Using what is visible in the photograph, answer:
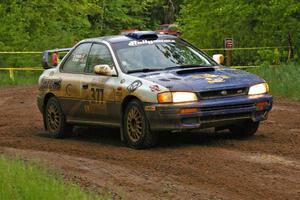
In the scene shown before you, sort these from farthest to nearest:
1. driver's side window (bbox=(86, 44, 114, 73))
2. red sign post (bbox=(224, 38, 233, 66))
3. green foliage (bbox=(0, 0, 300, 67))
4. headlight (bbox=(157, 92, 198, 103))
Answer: red sign post (bbox=(224, 38, 233, 66)) → green foliage (bbox=(0, 0, 300, 67)) → driver's side window (bbox=(86, 44, 114, 73)) → headlight (bbox=(157, 92, 198, 103))

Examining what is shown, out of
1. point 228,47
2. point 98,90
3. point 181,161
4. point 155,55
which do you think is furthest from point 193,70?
point 228,47

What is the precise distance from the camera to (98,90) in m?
10.9

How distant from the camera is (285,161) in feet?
28.3

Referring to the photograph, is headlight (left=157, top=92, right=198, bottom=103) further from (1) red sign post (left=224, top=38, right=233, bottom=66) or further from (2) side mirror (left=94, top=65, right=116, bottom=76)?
(1) red sign post (left=224, top=38, right=233, bottom=66)

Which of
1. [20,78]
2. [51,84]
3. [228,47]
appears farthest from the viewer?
[20,78]

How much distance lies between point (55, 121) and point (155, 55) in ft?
7.31

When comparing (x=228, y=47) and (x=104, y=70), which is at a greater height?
(x=104, y=70)

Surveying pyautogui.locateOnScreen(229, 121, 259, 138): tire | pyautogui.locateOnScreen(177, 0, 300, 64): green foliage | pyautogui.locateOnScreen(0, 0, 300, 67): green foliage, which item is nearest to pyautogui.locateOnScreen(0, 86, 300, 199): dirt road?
pyautogui.locateOnScreen(229, 121, 259, 138): tire

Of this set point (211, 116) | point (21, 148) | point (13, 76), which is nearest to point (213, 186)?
point (211, 116)

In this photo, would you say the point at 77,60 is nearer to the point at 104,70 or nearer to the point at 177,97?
the point at 104,70

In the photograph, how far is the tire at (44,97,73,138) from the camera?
39.3 feet

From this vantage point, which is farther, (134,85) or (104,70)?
(104,70)

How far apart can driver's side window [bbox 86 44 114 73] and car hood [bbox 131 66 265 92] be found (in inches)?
30.6

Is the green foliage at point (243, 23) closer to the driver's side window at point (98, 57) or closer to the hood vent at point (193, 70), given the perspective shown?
the driver's side window at point (98, 57)
